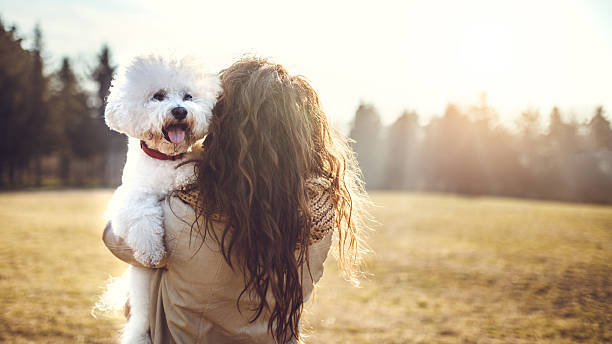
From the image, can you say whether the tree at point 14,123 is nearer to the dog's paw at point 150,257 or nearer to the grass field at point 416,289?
the grass field at point 416,289

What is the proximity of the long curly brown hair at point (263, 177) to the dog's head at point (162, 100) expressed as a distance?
0.54 ft

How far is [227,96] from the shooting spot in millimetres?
1596

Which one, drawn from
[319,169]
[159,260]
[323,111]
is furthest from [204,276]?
[323,111]

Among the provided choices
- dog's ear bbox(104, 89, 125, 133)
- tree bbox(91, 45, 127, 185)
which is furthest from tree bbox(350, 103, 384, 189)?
dog's ear bbox(104, 89, 125, 133)

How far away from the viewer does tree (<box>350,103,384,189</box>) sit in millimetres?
47812

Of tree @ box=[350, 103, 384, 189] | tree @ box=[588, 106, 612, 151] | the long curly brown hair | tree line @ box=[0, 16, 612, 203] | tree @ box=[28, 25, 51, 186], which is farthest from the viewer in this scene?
tree @ box=[350, 103, 384, 189]

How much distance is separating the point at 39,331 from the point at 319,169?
4473 mm

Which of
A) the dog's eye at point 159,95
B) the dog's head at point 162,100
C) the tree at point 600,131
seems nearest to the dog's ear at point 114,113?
the dog's head at point 162,100

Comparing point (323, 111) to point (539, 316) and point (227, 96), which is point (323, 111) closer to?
point (227, 96)

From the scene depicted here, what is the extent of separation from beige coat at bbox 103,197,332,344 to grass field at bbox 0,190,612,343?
2006 mm

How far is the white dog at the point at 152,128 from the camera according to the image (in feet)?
5.75

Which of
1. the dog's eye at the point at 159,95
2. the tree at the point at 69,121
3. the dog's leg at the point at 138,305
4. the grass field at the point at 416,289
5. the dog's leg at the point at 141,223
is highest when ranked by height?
the tree at the point at 69,121

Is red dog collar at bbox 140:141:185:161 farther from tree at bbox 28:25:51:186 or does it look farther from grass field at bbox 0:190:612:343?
tree at bbox 28:25:51:186

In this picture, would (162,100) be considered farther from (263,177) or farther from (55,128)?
(55,128)
